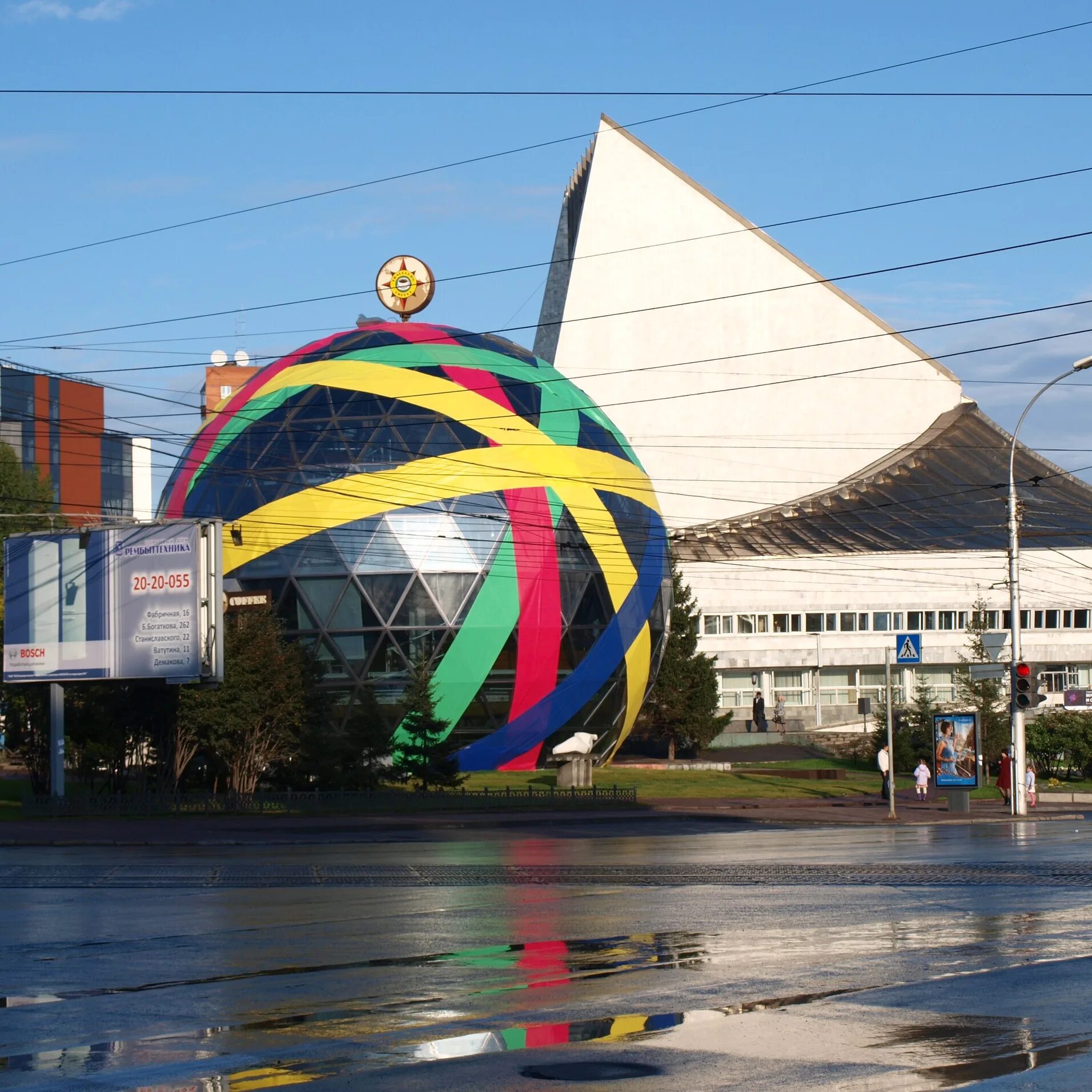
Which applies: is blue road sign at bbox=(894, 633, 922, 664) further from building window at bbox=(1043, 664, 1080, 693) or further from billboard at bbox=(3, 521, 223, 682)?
building window at bbox=(1043, 664, 1080, 693)

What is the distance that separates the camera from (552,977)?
9.80 m

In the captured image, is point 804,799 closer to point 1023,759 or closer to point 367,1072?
point 1023,759

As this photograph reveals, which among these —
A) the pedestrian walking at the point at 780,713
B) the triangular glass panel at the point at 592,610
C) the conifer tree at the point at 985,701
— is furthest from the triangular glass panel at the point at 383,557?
the pedestrian walking at the point at 780,713

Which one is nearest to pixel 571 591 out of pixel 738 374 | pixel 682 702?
pixel 682 702

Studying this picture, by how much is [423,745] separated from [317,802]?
333 centimetres

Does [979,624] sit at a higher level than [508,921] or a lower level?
higher

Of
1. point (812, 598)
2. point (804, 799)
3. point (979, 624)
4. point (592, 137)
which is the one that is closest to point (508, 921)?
point (804, 799)

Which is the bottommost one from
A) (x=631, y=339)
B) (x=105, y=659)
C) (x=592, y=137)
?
(x=105, y=659)

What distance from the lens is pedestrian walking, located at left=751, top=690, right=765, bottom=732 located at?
6462 centimetres

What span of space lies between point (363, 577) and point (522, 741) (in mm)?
5721

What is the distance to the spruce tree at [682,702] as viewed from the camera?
53156mm

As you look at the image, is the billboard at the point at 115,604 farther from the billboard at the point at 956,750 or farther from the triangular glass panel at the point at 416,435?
the billboard at the point at 956,750

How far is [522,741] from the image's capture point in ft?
125

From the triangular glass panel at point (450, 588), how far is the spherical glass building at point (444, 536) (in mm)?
49
